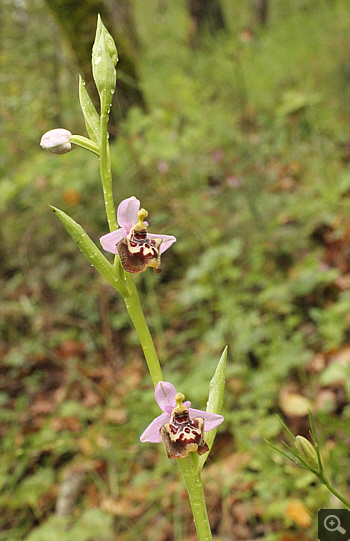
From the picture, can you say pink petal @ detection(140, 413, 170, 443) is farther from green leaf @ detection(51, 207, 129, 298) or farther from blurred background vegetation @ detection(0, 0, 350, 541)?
blurred background vegetation @ detection(0, 0, 350, 541)

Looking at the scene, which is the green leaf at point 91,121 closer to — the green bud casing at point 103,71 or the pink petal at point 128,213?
the green bud casing at point 103,71

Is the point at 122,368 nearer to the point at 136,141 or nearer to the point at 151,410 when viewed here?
the point at 151,410

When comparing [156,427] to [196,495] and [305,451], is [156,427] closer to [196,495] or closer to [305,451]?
[196,495]

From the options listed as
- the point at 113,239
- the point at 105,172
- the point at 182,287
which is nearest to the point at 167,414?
the point at 113,239

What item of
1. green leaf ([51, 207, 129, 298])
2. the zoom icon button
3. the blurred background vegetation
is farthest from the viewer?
the blurred background vegetation

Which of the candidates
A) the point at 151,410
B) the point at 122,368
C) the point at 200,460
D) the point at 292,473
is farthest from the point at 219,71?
the point at 200,460

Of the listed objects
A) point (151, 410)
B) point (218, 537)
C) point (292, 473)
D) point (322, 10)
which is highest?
point (322, 10)

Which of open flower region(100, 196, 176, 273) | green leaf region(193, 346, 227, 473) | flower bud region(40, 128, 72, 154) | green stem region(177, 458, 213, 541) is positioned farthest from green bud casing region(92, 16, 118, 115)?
green stem region(177, 458, 213, 541)
